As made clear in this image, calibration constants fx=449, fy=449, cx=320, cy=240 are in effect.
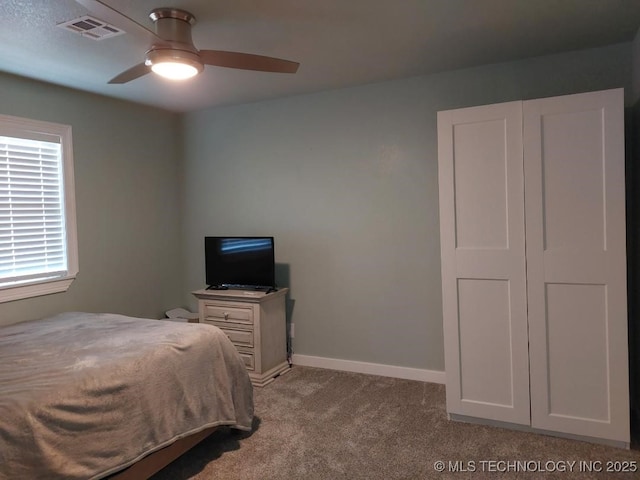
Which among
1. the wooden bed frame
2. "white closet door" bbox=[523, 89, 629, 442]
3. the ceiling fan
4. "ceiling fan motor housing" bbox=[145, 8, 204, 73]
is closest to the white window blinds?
the ceiling fan

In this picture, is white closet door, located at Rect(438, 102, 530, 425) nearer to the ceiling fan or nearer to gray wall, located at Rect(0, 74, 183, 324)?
the ceiling fan

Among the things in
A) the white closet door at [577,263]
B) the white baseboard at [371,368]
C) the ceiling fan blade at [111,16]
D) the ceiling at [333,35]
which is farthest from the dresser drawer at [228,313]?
the ceiling fan blade at [111,16]

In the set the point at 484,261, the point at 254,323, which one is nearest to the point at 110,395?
the point at 254,323

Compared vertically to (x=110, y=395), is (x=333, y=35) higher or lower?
higher

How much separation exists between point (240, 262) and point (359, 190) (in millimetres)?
1211

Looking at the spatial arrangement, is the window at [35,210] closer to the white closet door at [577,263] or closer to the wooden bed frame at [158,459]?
the wooden bed frame at [158,459]

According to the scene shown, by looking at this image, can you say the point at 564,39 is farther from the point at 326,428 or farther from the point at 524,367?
the point at 326,428

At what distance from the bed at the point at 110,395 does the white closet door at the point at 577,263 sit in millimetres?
1835

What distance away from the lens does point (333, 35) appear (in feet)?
8.66

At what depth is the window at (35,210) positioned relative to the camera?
3211 millimetres

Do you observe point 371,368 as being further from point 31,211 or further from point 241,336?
point 31,211

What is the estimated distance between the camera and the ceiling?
228 centimetres

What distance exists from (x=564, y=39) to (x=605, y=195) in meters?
1.07

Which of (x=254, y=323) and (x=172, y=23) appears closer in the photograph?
(x=172, y=23)
